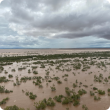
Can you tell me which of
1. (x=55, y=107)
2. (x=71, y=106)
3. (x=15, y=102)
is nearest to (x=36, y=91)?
(x=15, y=102)

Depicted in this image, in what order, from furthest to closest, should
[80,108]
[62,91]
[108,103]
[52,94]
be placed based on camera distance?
1. [62,91]
2. [52,94]
3. [108,103]
4. [80,108]

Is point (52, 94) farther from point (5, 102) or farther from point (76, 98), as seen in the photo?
point (5, 102)

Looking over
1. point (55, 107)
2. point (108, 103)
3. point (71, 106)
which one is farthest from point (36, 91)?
point (108, 103)

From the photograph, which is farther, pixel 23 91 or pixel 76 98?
pixel 23 91

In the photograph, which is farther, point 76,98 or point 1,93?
point 1,93

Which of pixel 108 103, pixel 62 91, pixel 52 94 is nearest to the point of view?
pixel 108 103

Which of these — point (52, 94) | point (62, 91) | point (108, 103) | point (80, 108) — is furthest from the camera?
point (62, 91)

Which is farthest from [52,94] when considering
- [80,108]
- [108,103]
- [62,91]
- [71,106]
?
[108,103]

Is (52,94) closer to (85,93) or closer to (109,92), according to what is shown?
(85,93)
